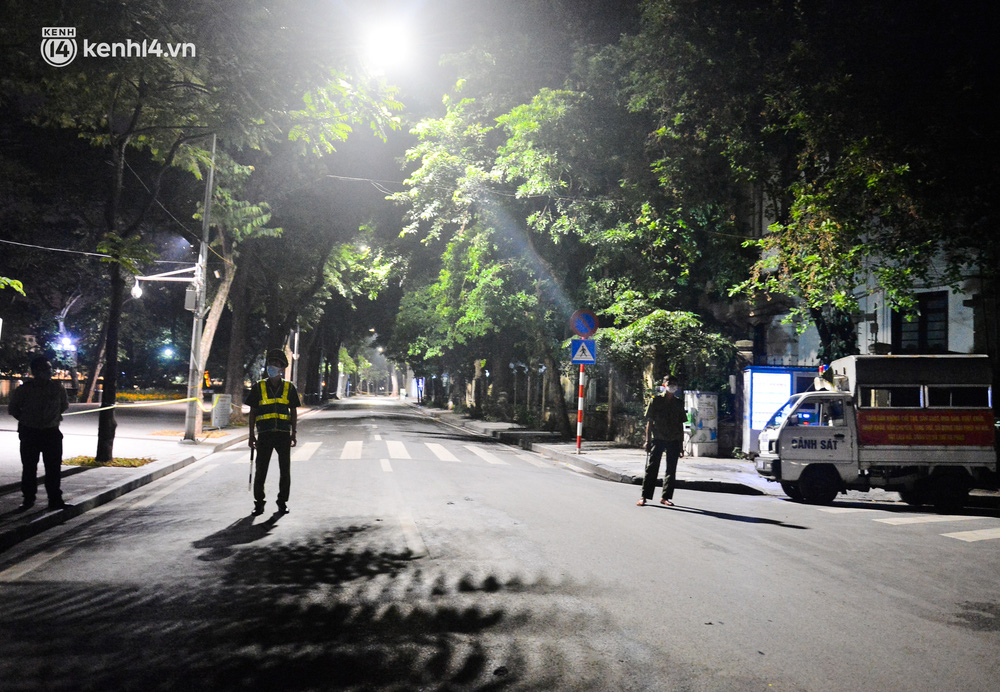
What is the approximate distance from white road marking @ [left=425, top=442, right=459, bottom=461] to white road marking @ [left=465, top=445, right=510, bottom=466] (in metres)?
0.72

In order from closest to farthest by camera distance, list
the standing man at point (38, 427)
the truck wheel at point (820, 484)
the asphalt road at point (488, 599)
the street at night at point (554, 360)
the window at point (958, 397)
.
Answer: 1. the asphalt road at point (488, 599)
2. the street at night at point (554, 360)
3. the standing man at point (38, 427)
4. the window at point (958, 397)
5. the truck wheel at point (820, 484)

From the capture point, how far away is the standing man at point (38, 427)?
8516 mm

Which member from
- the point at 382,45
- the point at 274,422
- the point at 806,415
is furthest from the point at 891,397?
the point at 382,45

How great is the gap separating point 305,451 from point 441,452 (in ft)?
10.7

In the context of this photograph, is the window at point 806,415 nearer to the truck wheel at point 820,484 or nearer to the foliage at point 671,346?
the truck wheel at point 820,484

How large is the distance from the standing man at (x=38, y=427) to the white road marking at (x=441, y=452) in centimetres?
892

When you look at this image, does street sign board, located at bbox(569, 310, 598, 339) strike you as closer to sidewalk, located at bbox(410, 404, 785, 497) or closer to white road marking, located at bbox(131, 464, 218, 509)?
sidewalk, located at bbox(410, 404, 785, 497)

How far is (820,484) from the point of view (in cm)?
1236

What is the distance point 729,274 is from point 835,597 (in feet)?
52.5

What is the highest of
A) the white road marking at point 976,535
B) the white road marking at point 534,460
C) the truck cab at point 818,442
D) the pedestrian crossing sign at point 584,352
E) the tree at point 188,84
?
the tree at point 188,84

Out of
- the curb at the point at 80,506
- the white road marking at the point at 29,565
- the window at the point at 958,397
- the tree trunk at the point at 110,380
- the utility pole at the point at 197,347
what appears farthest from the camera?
the utility pole at the point at 197,347

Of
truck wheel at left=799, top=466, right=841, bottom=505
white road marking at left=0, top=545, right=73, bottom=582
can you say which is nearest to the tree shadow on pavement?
white road marking at left=0, top=545, right=73, bottom=582

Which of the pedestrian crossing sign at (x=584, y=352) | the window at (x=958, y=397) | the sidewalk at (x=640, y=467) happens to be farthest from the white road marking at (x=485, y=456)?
the window at (x=958, y=397)

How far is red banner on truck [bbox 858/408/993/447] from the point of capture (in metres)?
12.1
